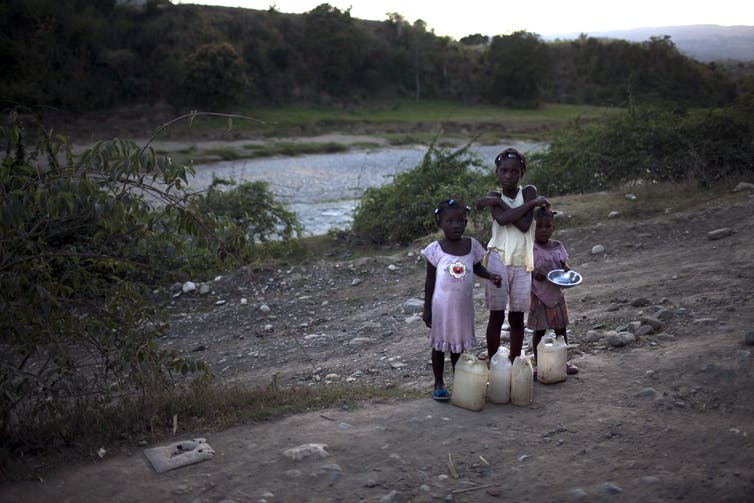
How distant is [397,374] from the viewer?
16.3 ft

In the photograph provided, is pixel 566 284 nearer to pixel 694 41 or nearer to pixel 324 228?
pixel 324 228

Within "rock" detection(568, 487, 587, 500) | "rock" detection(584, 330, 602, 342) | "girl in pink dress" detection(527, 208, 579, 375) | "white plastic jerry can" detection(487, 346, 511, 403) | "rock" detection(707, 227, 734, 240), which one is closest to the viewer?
"rock" detection(568, 487, 587, 500)

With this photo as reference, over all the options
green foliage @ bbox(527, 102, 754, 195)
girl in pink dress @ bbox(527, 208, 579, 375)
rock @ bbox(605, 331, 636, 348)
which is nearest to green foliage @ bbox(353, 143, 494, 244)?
green foliage @ bbox(527, 102, 754, 195)

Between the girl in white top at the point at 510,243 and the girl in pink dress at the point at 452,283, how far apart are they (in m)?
0.14

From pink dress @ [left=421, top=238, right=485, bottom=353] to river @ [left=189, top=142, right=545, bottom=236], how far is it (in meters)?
9.36

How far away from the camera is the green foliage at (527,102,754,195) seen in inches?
400

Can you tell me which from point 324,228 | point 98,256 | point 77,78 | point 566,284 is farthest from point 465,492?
point 77,78

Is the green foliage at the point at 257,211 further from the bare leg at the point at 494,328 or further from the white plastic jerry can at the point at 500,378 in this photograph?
the white plastic jerry can at the point at 500,378

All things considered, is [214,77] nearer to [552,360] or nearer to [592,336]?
[592,336]

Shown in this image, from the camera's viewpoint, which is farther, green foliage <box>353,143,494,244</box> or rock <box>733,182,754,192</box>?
green foliage <box>353,143,494,244</box>

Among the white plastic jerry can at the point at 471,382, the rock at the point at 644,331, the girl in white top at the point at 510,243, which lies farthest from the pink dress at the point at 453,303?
the rock at the point at 644,331

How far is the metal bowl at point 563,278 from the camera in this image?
4051 mm

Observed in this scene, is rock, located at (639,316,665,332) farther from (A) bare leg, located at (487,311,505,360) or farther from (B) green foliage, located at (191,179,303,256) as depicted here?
(B) green foliage, located at (191,179,303,256)

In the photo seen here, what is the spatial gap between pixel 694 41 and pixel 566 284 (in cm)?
1806
